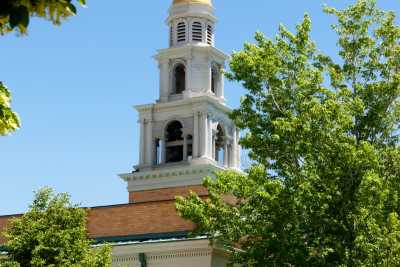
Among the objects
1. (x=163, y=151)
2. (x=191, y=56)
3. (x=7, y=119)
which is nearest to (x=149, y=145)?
(x=163, y=151)

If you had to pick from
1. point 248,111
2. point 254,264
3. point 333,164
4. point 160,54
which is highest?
point 160,54

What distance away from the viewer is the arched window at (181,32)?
57.0 meters

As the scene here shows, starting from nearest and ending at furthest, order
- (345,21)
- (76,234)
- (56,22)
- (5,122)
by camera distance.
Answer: (56,22), (5,122), (76,234), (345,21)

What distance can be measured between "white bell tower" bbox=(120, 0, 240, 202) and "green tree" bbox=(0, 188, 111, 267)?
27.3 metres

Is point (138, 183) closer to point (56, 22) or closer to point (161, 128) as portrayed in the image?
point (161, 128)

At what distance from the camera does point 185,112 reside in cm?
5562

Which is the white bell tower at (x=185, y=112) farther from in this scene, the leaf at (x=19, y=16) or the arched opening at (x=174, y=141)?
the leaf at (x=19, y=16)

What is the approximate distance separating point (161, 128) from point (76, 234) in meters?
30.3

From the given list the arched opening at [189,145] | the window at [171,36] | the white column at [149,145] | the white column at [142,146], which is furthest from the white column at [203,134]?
the window at [171,36]

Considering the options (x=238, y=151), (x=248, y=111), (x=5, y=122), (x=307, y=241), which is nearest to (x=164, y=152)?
(x=238, y=151)

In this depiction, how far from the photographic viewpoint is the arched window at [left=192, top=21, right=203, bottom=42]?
56.9 meters

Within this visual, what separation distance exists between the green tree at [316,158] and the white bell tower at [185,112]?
26149 mm

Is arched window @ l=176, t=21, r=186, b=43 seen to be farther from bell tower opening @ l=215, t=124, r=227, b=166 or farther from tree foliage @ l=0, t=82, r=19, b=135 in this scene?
tree foliage @ l=0, t=82, r=19, b=135

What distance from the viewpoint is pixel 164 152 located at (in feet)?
184
